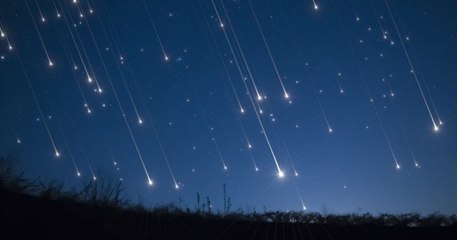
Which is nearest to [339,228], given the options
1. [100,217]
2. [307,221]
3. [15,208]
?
[307,221]

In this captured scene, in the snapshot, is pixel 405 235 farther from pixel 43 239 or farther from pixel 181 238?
pixel 43 239

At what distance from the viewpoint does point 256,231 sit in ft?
21.8

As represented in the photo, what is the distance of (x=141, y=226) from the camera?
5938 mm

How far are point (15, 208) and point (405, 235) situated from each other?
21.6 ft

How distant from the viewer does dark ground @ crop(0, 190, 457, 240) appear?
499cm

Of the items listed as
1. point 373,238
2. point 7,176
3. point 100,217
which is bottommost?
point 373,238

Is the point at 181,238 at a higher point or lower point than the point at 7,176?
lower

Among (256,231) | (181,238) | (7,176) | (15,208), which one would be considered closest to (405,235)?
(256,231)

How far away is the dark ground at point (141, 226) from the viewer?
499 centimetres

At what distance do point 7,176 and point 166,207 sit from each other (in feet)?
9.23

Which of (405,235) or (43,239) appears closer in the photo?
(43,239)

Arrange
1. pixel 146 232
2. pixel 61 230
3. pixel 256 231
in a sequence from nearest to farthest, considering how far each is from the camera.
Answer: pixel 61 230
pixel 146 232
pixel 256 231

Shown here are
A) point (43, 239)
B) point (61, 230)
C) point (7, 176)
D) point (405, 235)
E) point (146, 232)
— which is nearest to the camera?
point (43, 239)

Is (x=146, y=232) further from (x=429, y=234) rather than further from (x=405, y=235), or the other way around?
(x=429, y=234)
